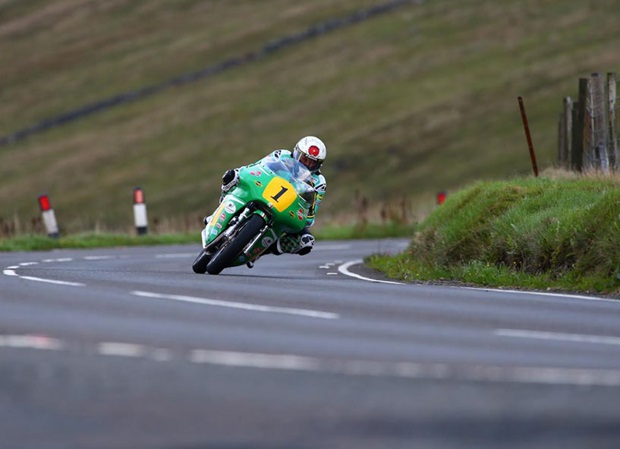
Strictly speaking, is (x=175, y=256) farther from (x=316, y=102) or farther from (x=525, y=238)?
(x=316, y=102)

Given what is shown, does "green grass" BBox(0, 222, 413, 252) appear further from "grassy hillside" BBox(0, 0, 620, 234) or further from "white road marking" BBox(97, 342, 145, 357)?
"white road marking" BBox(97, 342, 145, 357)

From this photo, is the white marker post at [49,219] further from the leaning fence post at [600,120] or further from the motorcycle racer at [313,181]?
the motorcycle racer at [313,181]

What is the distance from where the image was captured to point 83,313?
469 inches

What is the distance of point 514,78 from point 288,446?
6138 cm

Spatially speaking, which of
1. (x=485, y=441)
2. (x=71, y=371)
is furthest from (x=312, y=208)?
(x=485, y=441)

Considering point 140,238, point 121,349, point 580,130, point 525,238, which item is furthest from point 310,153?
point 140,238

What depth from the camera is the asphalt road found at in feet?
23.9

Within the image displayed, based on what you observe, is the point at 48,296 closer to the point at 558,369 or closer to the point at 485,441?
the point at 558,369

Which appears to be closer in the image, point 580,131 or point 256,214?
point 256,214

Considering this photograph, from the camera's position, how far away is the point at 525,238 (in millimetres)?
17438

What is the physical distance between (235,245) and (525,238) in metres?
3.11

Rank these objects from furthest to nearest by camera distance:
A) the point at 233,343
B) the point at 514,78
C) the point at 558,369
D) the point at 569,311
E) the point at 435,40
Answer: the point at 435,40 < the point at 514,78 < the point at 569,311 < the point at 233,343 < the point at 558,369

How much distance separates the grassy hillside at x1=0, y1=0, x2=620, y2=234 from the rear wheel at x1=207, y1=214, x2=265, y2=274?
31.4 metres

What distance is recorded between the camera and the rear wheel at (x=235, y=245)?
17312 millimetres
